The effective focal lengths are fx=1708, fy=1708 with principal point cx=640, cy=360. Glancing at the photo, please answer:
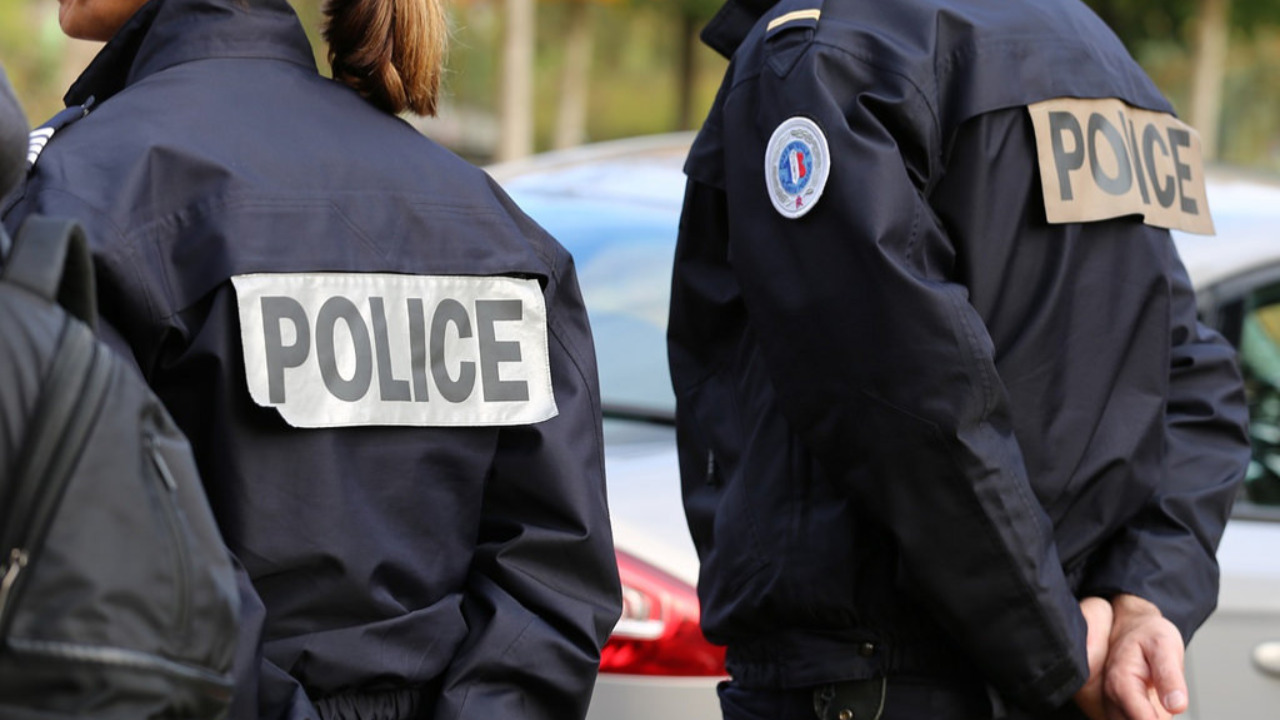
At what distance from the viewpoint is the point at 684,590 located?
99.3 inches

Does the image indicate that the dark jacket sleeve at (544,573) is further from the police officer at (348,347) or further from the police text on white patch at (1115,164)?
the police text on white patch at (1115,164)

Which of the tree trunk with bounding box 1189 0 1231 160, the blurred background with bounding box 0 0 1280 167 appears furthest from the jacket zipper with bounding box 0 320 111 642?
the tree trunk with bounding box 1189 0 1231 160

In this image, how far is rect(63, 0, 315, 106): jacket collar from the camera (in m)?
1.59

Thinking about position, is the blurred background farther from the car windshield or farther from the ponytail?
the car windshield

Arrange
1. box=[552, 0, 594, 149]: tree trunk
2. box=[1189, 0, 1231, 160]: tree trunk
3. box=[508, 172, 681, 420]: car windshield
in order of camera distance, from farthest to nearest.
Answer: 1. box=[552, 0, 594, 149]: tree trunk
2. box=[1189, 0, 1231, 160]: tree trunk
3. box=[508, 172, 681, 420]: car windshield

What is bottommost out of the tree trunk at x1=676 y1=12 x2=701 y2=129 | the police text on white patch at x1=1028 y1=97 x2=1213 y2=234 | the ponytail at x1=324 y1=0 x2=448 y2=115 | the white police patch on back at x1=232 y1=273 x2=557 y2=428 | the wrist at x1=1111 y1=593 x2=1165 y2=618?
the tree trunk at x1=676 y1=12 x2=701 y2=129

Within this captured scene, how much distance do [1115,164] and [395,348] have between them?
0.86m

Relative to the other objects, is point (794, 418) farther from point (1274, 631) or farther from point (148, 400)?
point (1274, 631)

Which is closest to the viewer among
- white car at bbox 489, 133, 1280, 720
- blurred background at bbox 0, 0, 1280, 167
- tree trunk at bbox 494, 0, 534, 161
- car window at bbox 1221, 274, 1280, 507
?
white car at bbox 489, 133, 1280, 720

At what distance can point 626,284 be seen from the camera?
3293 mm

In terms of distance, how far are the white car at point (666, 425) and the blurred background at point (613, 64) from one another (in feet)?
1.60

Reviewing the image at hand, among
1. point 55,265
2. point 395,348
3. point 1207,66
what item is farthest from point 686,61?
point 55,265

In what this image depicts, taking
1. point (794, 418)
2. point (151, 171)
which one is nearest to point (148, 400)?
point (151, 171)

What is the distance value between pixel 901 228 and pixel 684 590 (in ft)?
3.13
